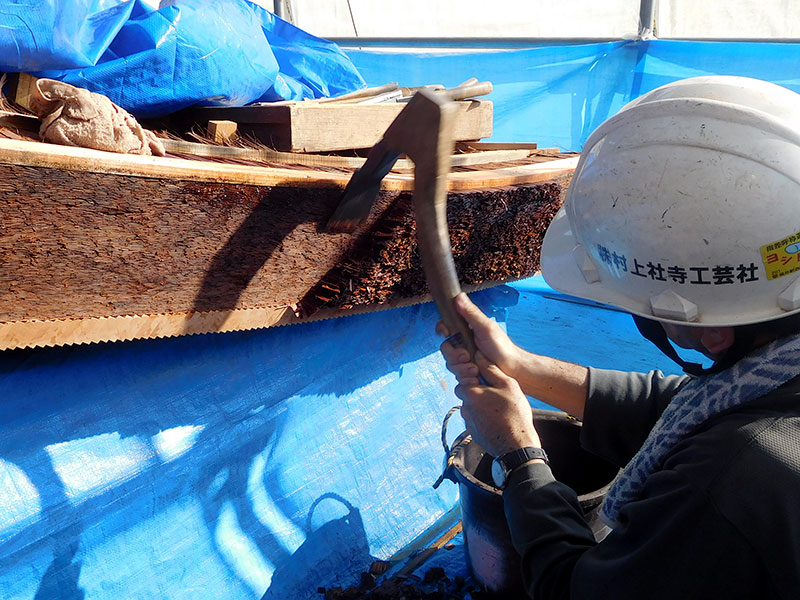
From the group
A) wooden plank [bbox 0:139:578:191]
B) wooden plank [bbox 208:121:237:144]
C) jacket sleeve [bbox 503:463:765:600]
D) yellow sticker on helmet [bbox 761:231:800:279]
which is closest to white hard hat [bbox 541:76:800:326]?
yellow sticker on helmet [bbox 761:231:800:279]

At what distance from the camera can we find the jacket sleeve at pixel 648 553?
1142 mm

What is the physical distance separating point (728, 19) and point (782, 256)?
489 cm

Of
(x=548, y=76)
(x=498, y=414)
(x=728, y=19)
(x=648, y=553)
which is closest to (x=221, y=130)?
(x=498, y=414)

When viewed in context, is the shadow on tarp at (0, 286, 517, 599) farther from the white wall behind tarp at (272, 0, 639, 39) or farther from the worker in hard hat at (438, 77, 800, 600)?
the white wall behind tarp at (272, 0, 639, 39)

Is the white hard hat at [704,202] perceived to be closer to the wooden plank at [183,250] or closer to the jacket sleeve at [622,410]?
the jacket sleeve at [622,410]

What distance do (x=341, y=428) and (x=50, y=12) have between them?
1.76 meters

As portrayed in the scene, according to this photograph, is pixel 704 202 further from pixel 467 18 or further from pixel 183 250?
pixel 467 18

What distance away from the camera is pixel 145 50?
213 cm

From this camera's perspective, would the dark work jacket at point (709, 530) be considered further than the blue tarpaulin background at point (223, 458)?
No

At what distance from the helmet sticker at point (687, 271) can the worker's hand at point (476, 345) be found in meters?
0.58

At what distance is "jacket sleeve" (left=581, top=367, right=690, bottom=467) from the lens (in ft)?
6.66

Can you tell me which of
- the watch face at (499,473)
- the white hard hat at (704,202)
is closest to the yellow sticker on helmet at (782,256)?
the white hard hat at (704,202)

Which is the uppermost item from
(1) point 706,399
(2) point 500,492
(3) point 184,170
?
(3) point 184,170

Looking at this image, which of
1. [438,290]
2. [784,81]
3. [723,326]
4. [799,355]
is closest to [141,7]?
[438,290]
